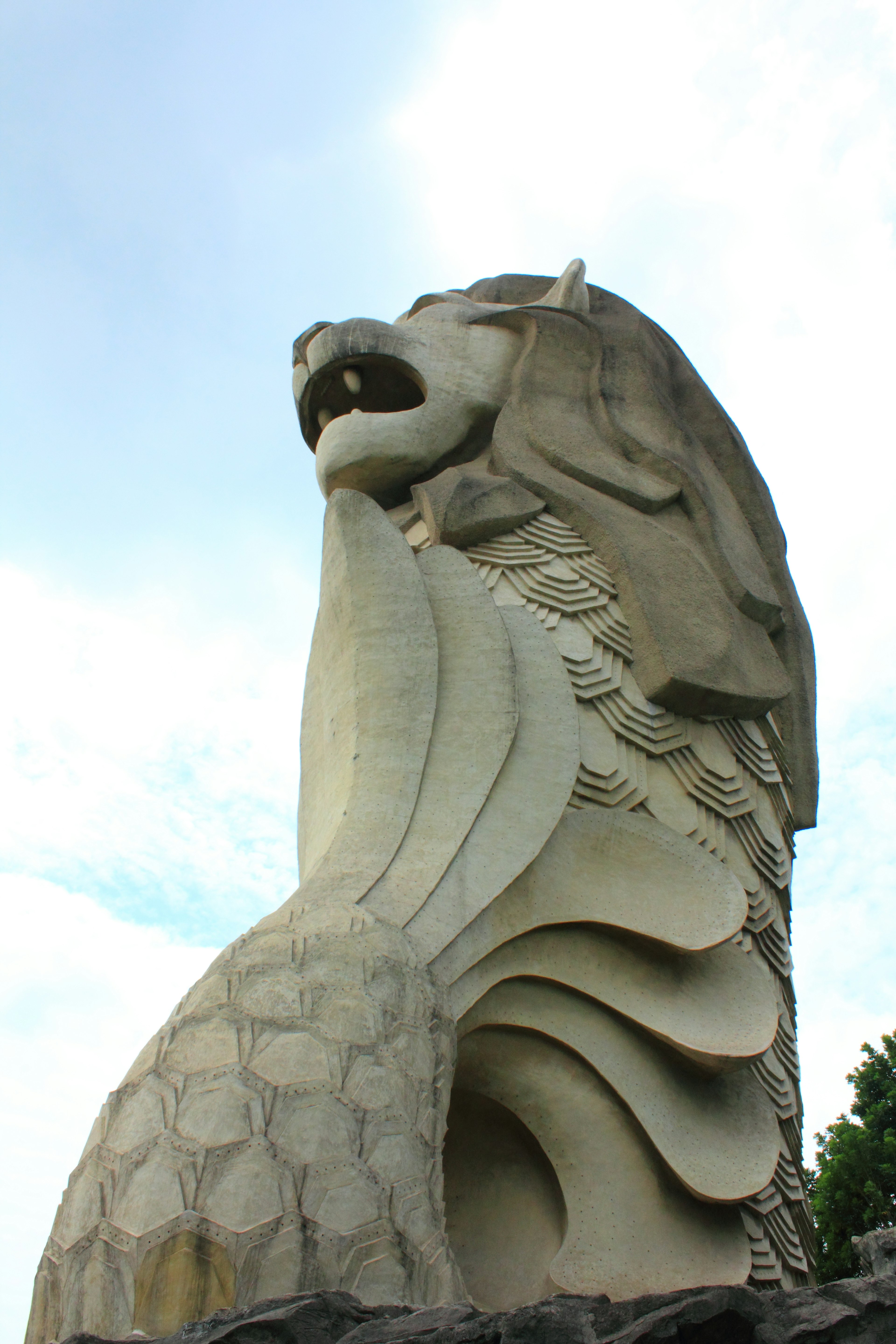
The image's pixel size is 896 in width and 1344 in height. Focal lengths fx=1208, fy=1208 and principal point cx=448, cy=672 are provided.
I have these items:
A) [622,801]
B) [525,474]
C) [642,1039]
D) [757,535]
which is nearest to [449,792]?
[622,801]

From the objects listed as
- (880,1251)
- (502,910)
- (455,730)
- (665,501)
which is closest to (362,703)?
(455,730)

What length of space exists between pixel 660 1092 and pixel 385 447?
3108 mm

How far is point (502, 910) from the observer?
12.8 ft

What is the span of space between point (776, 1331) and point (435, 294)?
5.50 metres

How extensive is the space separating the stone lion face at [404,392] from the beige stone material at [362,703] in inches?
32.6

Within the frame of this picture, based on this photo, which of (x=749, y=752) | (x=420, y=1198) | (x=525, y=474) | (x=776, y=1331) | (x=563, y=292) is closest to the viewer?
(x=776, y=1331)

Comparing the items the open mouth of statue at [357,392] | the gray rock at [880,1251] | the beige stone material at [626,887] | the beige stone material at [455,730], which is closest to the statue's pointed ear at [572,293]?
the open mouth of statue at [357,392]

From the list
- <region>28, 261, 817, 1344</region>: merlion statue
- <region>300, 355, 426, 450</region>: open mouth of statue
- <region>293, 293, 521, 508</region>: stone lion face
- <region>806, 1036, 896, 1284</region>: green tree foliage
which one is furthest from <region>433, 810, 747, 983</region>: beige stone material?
<region>806, 1036, 896, 1284</region>: green tree foliage

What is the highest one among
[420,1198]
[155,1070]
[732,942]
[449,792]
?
[449,792]

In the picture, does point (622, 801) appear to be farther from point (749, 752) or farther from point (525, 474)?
point (525, 474)

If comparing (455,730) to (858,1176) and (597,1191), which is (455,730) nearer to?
(597,1191)

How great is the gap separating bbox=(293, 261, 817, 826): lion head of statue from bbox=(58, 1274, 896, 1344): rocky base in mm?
2885

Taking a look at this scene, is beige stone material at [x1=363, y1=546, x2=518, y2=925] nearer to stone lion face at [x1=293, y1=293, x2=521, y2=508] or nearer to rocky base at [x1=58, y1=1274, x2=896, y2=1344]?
stone lion face at [x1=293, y1=293, x2=521, y2=508]

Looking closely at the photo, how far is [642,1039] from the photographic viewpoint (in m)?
3.99
